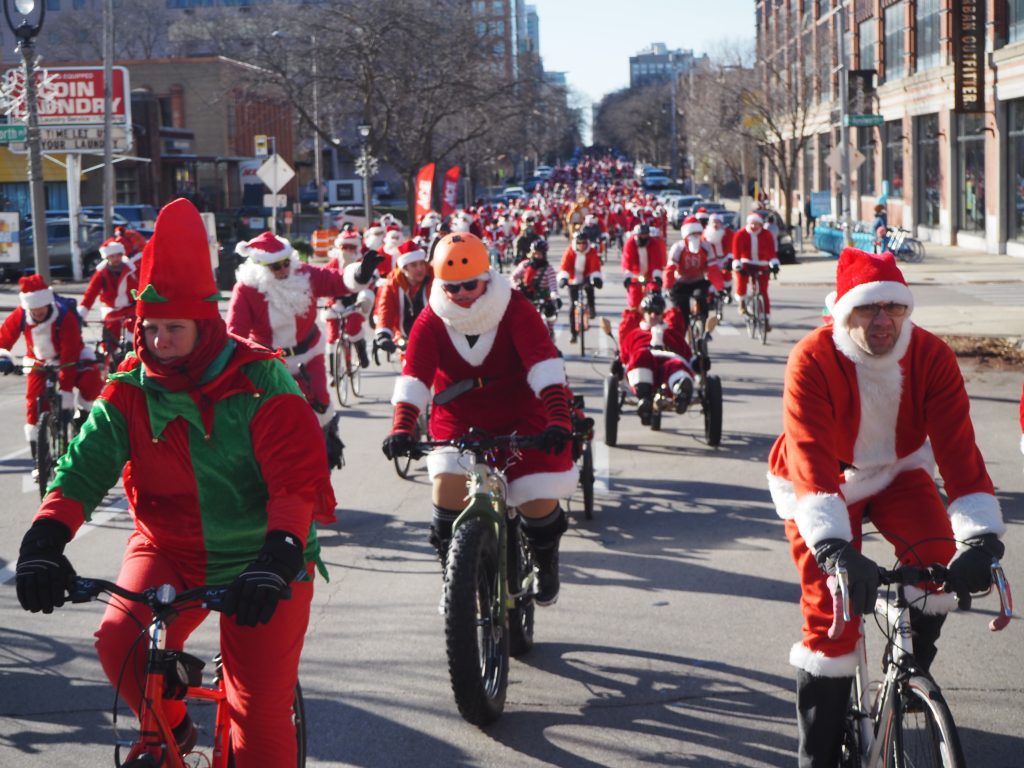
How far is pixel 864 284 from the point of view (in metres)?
4.46

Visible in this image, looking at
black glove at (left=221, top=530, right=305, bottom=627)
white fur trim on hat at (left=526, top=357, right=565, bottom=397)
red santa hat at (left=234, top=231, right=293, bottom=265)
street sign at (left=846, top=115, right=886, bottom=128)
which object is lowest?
black glove at (left=221, top=530, right=305, bottom=627)

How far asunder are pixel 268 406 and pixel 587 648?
322cm

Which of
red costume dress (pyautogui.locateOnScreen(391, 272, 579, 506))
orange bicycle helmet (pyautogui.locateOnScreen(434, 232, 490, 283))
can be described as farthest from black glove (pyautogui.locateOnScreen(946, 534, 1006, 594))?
orange bicycle helmet (pyautogui.locateOnScreen(434, 232, 490, 283))

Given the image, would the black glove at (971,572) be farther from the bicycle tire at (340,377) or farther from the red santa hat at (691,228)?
the red santa hat at (691,228)

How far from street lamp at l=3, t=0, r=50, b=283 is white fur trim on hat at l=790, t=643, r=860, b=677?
18.2 m

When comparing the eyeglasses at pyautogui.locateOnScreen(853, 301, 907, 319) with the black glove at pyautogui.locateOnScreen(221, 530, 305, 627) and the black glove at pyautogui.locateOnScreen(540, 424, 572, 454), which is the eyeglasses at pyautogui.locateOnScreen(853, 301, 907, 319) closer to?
the black glove at pyautogui.locateOnScreen(540, 424, 572, 454)

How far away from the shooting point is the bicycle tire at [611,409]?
12250 mm

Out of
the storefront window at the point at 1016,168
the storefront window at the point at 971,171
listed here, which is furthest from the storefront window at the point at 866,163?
the storefront window at the point at 1016,168

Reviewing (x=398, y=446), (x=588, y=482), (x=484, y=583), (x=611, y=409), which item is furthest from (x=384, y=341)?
(x=484, y=583)

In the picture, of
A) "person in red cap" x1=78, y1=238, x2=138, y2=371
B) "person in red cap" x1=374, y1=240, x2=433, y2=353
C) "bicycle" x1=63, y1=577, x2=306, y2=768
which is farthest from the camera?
"person in red cap" x1=78, y1=238, x2=138, y2=371

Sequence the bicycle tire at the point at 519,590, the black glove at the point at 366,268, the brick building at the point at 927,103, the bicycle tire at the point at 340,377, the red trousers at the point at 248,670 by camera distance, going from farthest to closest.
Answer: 1. the brick building at the point at 927,103
2. the bicycle tire at the point at 340,377
3. the black glove at the point at 366,268
4. the bicycle tire at the point at 519,590
5. the red trousers at the point at 248,670

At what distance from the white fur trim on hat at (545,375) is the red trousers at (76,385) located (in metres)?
5.97

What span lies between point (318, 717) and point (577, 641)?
1511 mm

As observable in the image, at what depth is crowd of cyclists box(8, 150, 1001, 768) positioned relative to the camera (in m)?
3.87
